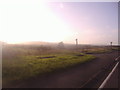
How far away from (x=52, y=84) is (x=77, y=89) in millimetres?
1602

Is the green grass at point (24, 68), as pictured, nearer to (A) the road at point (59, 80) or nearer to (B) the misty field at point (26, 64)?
(B) the misty field at point (26, 64)

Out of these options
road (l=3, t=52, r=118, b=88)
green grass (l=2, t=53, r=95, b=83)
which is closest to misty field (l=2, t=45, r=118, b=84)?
green grass (l=2, t=53, r=95, b=83)

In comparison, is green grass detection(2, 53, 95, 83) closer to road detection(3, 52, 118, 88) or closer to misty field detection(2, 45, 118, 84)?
misty field detection(2, 45, 118, 84)

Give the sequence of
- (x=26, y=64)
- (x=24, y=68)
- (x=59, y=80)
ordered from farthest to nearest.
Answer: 1. (x=26, y=64)
2. (x=24, y=68)
3. (x=59, y=80)

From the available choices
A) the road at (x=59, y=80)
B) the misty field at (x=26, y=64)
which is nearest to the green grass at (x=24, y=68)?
the misty field at (x=26, y=64)

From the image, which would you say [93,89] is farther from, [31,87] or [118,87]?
Answer: [31,87]

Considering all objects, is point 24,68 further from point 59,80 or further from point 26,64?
point 59,80

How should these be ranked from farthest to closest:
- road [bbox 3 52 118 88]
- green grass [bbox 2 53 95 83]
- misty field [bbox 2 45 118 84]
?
1. misty field [bbox 2 45 118 84]
2. green grass [bbox 2 53 95 83]
3. road [bbox 3 52 118 88]

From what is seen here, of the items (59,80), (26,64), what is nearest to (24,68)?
(26,64)

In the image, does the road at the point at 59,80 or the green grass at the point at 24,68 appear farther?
the green grass at the point at 24,68

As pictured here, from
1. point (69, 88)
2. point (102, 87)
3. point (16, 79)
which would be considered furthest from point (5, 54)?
point (102, 87)

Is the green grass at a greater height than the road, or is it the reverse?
the green grass

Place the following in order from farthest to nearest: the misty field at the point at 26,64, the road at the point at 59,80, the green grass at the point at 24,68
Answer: the misty field at the point at 26,64 < the green grass at the point at 24,68 < the road at the point at 59,80

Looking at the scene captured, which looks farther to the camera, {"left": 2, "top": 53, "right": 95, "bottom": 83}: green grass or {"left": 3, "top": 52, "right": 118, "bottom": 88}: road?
{"left": 2, "top": 53, "right": 95, "bottom": 83}: green grass
